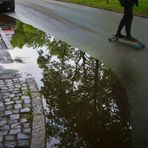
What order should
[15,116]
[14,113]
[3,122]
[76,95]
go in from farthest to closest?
[76,95], [14,113], [15,116], [3,122]

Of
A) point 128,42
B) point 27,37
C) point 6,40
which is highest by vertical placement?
point 128,42

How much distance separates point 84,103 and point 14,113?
4.03 feet

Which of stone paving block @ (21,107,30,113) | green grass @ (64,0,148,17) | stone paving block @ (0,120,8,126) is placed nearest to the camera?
stone paving block @ (0,120,8,126)

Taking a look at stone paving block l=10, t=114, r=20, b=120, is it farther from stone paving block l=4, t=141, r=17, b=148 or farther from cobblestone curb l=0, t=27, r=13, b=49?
cobblestone curb l=0, t=27, r=13, b=49

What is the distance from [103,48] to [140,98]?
14.7 feet

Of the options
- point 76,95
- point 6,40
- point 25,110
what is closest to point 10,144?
point 25,110

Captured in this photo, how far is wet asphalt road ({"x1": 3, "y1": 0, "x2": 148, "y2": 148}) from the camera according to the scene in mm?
6193

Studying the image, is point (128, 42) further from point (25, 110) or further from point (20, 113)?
point (20, 113)

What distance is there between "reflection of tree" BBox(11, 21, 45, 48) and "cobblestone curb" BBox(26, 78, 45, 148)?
4.73 meters

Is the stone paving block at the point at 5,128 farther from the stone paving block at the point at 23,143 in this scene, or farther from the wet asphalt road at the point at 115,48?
the wet asphalt road at the point at 115,48

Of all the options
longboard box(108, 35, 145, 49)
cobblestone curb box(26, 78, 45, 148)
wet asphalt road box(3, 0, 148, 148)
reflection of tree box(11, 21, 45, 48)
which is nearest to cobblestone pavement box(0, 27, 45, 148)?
cobblestone curb box(26, 78, 45, 148)

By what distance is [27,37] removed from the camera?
43.1ft

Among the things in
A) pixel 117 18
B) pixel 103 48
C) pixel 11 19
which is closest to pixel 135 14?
pixel 117 18

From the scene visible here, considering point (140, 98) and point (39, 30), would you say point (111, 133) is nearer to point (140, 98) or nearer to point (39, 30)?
point (140, 98)
